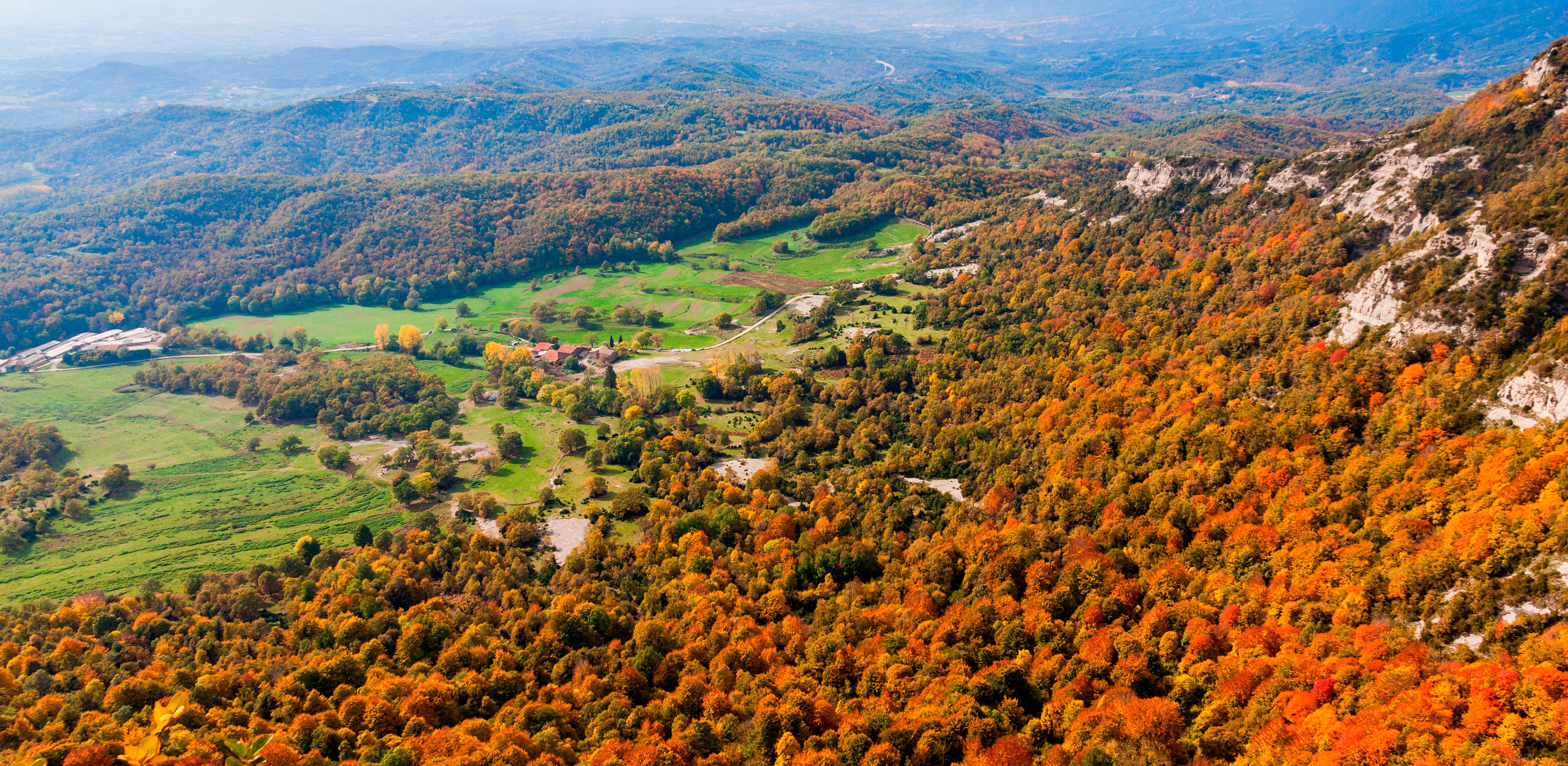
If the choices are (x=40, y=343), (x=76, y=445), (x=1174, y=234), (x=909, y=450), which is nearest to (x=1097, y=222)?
(x=1174, y=234)

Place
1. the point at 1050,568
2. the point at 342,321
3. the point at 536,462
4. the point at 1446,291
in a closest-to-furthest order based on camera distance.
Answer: the point at 1050,568, the point at 1446,291, the point at 536,462, the point at 342,321

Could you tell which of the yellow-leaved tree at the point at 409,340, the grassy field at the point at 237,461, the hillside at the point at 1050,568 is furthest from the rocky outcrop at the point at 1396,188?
the yellow-leaved tree at the point at 409,340

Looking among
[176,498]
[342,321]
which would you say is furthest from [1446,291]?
[342,321]

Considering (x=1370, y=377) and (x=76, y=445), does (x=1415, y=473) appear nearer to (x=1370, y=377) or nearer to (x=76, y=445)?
(x=1370, y=377)

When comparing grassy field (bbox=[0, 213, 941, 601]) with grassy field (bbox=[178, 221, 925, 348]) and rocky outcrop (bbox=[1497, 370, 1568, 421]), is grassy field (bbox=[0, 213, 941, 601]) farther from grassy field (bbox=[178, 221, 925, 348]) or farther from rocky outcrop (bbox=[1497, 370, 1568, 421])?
rocky outcrop (bbox=[1497, 370, 1568, 421])

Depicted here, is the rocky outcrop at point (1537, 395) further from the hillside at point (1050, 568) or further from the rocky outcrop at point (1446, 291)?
the rocky outcrop at point (1446, 291)

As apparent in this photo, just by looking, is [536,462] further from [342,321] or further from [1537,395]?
[342,321]

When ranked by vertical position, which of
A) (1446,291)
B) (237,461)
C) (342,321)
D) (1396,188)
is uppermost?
(1396,188)
